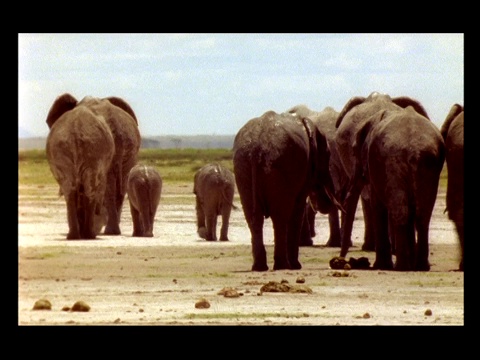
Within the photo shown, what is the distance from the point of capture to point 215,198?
34219 mm

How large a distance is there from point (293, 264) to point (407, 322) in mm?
6000

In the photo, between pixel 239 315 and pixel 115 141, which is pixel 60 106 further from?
pixel 239 315

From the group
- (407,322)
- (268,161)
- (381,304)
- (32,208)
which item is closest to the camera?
(407,322)

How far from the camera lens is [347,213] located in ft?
88.8

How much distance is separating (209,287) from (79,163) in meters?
8.77

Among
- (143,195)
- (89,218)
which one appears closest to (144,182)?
(143,195)

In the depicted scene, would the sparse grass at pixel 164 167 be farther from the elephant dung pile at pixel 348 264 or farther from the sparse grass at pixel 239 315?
the sparse grass at pixel 239 315

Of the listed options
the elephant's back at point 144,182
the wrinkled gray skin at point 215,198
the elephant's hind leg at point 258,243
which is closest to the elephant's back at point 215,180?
the wrinkled gray skin at point 215,198

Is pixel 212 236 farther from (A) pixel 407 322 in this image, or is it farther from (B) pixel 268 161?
(A) pixel 407 322

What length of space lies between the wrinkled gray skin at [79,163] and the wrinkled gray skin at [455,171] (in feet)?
24.4

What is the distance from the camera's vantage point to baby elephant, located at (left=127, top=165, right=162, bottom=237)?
34.8m
